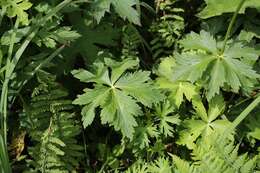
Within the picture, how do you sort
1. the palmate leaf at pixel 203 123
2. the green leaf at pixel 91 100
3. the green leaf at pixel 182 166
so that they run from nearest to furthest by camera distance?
1. the green leaf at pixel 182 166
2. the green leaf at pixel 91 100
3. the palmate leaf at pixel 203 123

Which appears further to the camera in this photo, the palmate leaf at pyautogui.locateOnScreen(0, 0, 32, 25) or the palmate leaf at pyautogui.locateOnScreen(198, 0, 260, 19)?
the palmate leaf at pyautogui.locateOnScreen(198, 0, 260, 19)

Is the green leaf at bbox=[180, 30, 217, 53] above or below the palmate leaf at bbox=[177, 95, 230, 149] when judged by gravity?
above

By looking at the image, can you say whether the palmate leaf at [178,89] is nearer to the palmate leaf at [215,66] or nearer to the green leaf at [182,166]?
the palmate leaf at [215,66]

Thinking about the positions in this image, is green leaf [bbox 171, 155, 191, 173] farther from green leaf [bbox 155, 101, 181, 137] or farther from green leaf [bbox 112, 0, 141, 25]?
green leaf [bbox 112, 0, 141, 25]

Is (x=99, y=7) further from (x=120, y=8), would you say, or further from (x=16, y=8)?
(x=16, y=8)

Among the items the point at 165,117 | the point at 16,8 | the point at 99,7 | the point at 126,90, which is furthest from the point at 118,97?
the point at 16,8

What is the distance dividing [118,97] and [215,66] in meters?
0.43

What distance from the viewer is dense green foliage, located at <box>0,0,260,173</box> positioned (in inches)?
84.1

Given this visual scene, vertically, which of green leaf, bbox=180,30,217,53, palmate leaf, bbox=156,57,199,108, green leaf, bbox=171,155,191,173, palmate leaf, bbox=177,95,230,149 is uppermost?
green leaf, bbox=180,30,217,53

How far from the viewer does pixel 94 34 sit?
2.55m

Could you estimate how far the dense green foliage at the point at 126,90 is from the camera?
7.01 ft

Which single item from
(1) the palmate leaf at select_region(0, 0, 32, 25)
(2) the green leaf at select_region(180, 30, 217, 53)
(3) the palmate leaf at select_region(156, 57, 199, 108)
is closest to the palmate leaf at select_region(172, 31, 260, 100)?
(2) the green leaf at select_region(180, 30, 217, 53)

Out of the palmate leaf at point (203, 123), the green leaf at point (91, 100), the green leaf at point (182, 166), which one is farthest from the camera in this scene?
the palmate leaf at point (203, 123)

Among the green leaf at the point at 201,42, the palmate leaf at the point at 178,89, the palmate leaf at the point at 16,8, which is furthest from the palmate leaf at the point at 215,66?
the palmate leaf at the point at 16,8
